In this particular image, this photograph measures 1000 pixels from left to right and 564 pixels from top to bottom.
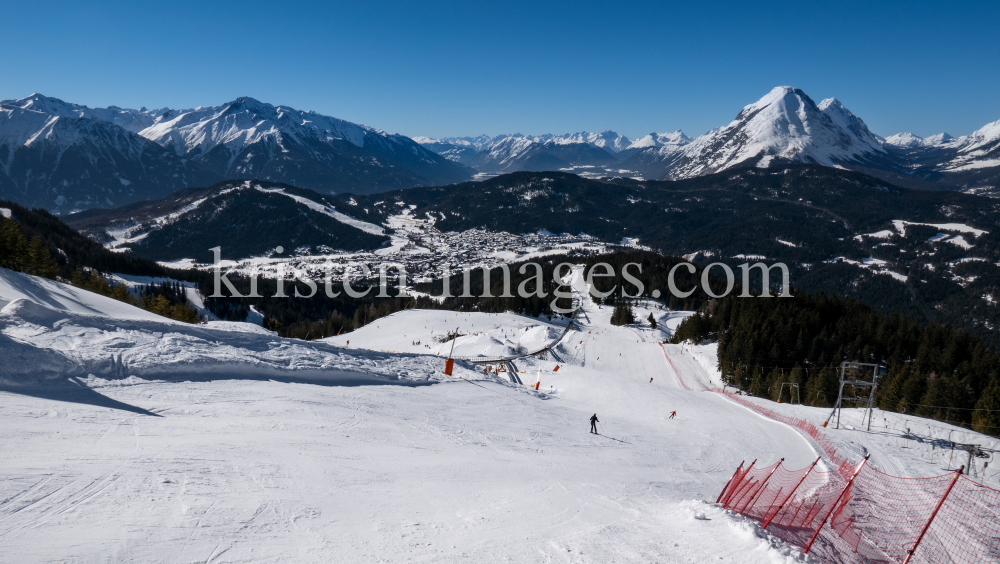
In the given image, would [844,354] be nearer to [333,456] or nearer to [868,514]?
[868,514]

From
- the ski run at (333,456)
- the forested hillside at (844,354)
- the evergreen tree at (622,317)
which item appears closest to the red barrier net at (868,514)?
the ski run at (333,456)

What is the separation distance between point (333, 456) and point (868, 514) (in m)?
17.8

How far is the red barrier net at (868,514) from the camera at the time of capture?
11.5 meters

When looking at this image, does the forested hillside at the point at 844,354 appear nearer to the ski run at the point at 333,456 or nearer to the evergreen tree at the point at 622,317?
the evergreen tree at the point at 622,317

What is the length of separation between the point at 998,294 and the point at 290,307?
25655 centimetres

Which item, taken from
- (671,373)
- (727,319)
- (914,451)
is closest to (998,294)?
(727,319)

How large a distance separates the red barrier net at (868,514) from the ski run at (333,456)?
4.80ft

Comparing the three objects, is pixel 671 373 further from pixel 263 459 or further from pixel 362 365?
pixel 263 459

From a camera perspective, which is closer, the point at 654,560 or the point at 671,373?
the point at 654,560

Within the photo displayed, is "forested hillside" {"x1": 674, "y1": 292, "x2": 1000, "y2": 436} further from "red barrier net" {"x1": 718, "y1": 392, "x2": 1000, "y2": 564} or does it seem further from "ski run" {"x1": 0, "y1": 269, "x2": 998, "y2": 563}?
"red barrier net" {"x1": 718, "y1": 392, "x2": 1000, "y2": 564}

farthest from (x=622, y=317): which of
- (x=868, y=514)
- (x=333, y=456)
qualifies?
(x=333, y=456)

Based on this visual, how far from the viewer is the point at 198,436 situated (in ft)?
43.3

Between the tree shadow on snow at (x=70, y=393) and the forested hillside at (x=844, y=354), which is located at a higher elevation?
the tree shadow on snow at (x=70, y=393)

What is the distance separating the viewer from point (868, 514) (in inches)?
600
